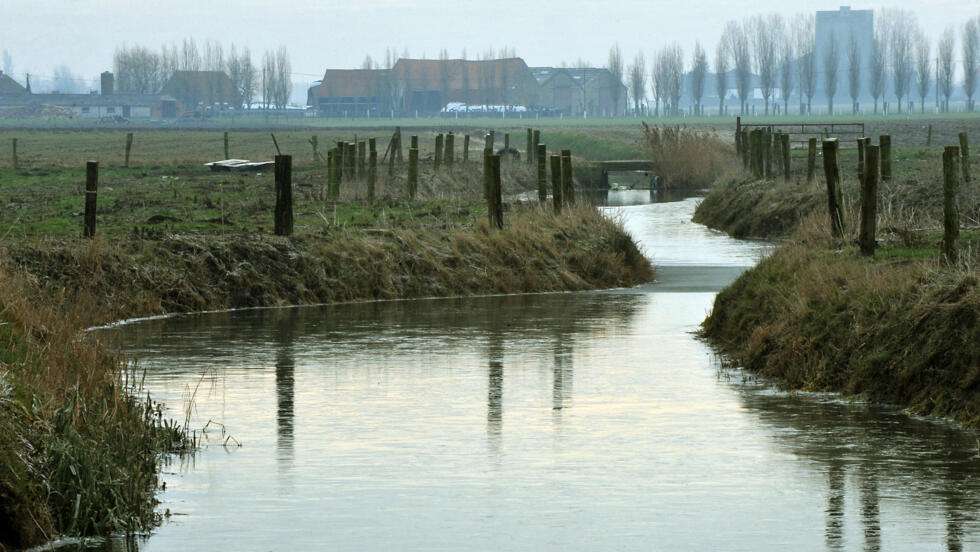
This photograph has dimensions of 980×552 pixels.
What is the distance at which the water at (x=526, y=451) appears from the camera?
438 inches

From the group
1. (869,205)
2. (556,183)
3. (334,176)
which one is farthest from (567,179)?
(869,205)

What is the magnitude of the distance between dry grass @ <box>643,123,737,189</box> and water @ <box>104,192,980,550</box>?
4215cm

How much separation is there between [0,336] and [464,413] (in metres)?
4.65

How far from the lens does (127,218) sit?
34.2 m

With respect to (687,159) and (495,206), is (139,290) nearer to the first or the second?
(495,206)

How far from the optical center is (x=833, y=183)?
982 inches

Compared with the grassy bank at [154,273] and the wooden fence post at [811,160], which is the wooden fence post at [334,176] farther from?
the wooden fence post at [811,160]

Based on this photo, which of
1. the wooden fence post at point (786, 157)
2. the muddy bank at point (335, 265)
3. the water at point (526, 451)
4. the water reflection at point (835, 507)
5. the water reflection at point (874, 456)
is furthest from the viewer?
the wooden fence post at point (786, 157)

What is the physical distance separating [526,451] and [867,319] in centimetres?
511

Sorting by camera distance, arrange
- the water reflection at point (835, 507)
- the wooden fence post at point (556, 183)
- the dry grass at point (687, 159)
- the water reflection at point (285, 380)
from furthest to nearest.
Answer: the dry grass at point (687, 159)
the wooden fence post at point (556, 183)
the water reflection at point (285, 380)
the water reflection at point (835, 507)

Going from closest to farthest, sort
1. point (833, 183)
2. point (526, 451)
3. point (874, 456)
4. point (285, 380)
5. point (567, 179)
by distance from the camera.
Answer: point (874, 456), point (526, 451), point (285, 380), point (833, 183), point (567, 179)

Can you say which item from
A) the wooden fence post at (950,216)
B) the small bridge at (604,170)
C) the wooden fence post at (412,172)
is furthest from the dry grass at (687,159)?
the wooden fence post at (950,216)

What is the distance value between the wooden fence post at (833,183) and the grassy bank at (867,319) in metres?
0.21

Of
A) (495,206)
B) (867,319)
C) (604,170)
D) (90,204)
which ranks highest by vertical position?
(90,204)
